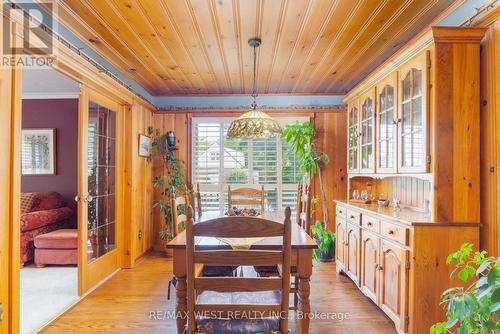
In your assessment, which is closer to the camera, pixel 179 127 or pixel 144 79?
pixel 144 79

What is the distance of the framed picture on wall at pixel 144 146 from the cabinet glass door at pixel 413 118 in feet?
10.1

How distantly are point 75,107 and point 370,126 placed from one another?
14.6ft

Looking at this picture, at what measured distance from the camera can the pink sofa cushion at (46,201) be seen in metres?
4.14

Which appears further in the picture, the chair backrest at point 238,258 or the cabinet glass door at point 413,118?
the cabinet glass door at point 413,118

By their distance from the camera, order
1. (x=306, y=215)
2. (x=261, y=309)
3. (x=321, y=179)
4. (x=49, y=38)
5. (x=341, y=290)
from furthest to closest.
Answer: (x=321, y=179) < (x=341, y=290) < (x=306, y=215) < (x=49, y=38) < (x=261, y=309)

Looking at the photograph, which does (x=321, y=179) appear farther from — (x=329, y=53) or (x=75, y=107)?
(x=75, y=107)

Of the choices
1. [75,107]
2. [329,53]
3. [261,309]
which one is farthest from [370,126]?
[75,107]

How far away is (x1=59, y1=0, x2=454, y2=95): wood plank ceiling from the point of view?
211 centimetres

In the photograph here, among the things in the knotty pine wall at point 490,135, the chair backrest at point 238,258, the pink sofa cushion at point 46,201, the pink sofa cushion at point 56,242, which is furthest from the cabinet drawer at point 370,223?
the pink sofa cushion at point 46,201

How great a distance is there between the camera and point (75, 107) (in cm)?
464

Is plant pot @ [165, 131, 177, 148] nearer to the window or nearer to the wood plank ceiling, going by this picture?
the window

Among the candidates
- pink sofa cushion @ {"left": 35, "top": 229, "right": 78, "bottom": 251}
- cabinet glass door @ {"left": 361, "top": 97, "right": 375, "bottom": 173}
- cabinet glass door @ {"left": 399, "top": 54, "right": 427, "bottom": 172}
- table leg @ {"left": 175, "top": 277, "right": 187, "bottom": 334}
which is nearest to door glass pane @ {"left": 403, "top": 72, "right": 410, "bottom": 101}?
cabinet glass door @ {"left": 399, "top": 54, "right": 427, "bottom": 172}

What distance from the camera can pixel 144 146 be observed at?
13.0 feet

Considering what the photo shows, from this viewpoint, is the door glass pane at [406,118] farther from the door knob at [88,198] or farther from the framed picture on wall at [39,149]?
the framed picture on wall at [39,149]
